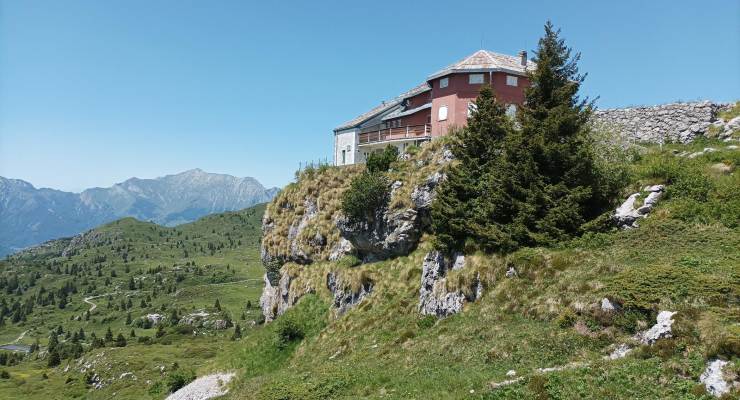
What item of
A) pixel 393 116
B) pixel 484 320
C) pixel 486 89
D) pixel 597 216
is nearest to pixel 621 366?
pixel 484 320

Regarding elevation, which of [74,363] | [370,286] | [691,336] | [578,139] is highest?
[578,139]

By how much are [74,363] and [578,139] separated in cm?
15888

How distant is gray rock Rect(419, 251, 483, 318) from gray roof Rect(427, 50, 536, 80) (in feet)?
78.4

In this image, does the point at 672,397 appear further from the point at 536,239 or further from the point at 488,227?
the point at 488,227

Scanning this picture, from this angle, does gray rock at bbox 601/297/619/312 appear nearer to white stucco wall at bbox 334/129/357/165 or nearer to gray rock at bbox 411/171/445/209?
gray rock at bbox 411/171/445/209

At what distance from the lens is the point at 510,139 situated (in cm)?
3058

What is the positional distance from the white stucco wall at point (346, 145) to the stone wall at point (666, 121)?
1280 inches

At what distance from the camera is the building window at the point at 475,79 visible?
Answer: 49.6 meters

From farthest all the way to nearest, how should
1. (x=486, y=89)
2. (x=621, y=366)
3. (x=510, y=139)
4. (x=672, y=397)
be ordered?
(x=486, y=89) < (x=510, y=139) < (x=621, y=366) < (x=672, y=397)

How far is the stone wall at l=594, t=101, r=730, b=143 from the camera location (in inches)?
1443

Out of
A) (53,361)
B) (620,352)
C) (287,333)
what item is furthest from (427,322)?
(53,361)

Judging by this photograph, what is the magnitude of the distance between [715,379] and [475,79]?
41.2 metres

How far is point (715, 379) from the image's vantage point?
13.0m

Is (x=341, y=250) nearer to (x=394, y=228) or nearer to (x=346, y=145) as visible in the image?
(x=394, y=228)
